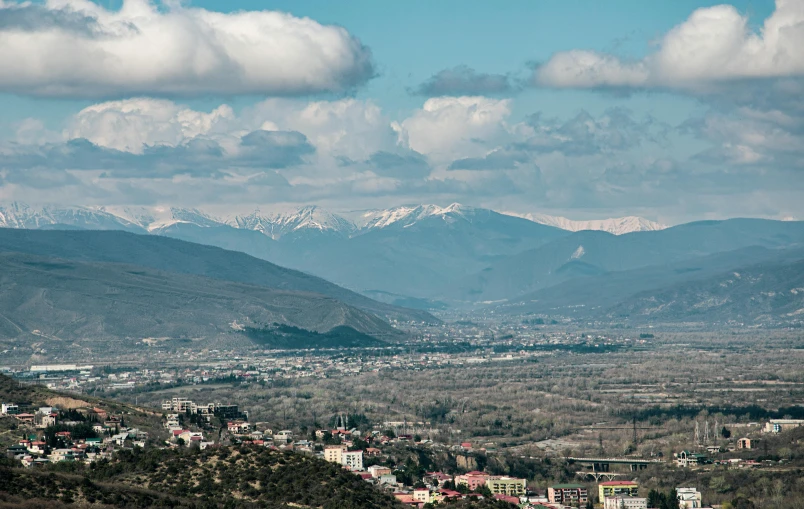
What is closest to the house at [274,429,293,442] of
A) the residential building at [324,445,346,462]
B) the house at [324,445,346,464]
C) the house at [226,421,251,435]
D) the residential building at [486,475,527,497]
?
the house at [226,421,251,435]

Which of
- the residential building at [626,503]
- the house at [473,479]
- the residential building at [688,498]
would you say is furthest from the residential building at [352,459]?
the residential building at [688,498]

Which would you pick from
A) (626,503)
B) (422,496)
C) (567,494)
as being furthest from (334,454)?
→ (626,503)

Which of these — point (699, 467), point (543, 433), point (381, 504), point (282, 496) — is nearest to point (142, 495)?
point (282, 496)

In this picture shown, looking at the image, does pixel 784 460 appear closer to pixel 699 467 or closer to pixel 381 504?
pixel 699 467

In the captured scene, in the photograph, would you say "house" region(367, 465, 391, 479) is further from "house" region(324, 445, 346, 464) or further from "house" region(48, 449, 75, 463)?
"house" region(48, 449, 75, 463)

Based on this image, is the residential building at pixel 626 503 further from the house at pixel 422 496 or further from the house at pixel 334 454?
the house at pixel 334 454

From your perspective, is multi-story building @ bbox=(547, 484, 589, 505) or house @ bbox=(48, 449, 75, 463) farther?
multi-story building @ bbox=(547, 484, 589, 505)

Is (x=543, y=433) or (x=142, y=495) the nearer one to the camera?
(x=142, y=495)
